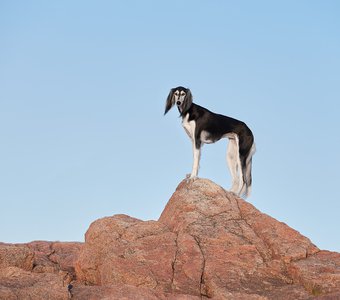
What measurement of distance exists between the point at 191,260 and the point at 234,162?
21.4 feet

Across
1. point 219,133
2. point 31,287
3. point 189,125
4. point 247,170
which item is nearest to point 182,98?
point 189,125

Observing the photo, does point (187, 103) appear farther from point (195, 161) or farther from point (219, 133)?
point (195, 161)

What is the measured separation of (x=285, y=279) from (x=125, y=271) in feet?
13.9

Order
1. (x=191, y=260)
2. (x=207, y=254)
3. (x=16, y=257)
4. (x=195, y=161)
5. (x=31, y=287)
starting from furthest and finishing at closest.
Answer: (x=195, y=161) < (x=16, y=257) < (x=207, y=254) < (x=191, y=260) < (x=31, y=287)

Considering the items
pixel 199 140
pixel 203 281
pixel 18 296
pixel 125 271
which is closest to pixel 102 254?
pixel 125 271

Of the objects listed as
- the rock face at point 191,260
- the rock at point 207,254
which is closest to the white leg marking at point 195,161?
the rock face at point 191,260

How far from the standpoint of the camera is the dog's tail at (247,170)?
70.3 feet

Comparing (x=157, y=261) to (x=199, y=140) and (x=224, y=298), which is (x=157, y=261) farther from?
(x=199, y=140)

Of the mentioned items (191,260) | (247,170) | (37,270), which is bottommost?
(37,270)

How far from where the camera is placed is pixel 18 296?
42.2 feet

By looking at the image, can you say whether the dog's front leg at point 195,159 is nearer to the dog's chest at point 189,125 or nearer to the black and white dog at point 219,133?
the black and white dog at point 219,133

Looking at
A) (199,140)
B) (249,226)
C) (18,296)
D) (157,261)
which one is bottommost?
(18,296)

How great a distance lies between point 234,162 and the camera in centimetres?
2167

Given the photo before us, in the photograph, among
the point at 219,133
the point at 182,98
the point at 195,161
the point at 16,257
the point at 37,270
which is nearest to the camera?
the point at 16,257
